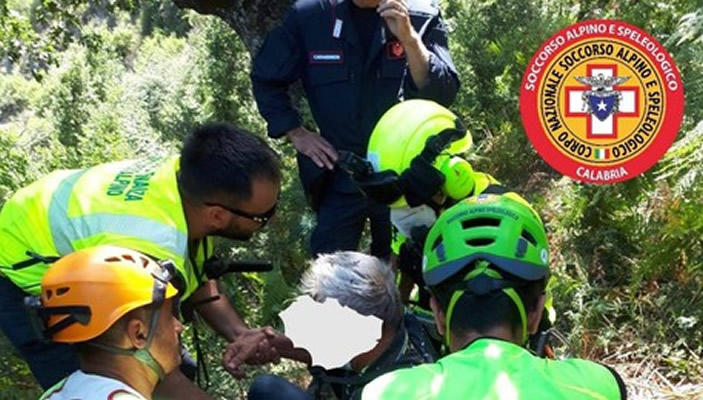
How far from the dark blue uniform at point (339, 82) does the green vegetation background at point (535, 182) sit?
1209 millimetres

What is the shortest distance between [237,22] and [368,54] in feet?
9.05

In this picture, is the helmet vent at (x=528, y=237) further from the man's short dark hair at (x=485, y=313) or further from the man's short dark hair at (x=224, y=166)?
the man's short dark hair at (x=224, y=166)

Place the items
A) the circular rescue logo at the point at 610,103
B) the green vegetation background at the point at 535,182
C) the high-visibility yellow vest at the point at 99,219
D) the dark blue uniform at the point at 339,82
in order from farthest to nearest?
1. the circular rescue logo at the point at 610,103
2. the green vegetation background at the point at 535,182
3. the dark blue uniform at the point at 339,82
4. the high-visibility yellow vest at the point at 99,219

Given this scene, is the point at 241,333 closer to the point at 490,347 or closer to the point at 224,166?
the point at 224,166

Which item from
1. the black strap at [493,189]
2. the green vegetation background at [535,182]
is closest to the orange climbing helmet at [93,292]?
the black strap at [493,189]

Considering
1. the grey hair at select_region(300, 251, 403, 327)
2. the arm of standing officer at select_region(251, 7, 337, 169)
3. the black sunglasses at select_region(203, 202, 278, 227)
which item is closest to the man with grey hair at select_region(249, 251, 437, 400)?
the grey hair at select_region(300, 251, 403, 327)

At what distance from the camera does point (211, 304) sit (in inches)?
128

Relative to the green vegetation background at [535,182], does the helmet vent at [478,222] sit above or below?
above

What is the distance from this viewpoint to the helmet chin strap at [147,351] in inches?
84.8

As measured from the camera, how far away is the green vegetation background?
459 centimetres

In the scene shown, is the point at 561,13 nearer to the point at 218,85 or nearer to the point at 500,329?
the point at 218,85

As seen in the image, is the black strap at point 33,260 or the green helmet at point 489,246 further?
the black strap at point 33,260

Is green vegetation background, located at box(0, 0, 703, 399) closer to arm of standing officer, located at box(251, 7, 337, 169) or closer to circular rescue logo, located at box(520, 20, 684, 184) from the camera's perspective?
circular rescue logo, located at box(520, 20, 684, 184)

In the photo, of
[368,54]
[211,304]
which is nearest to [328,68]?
[368,54]
